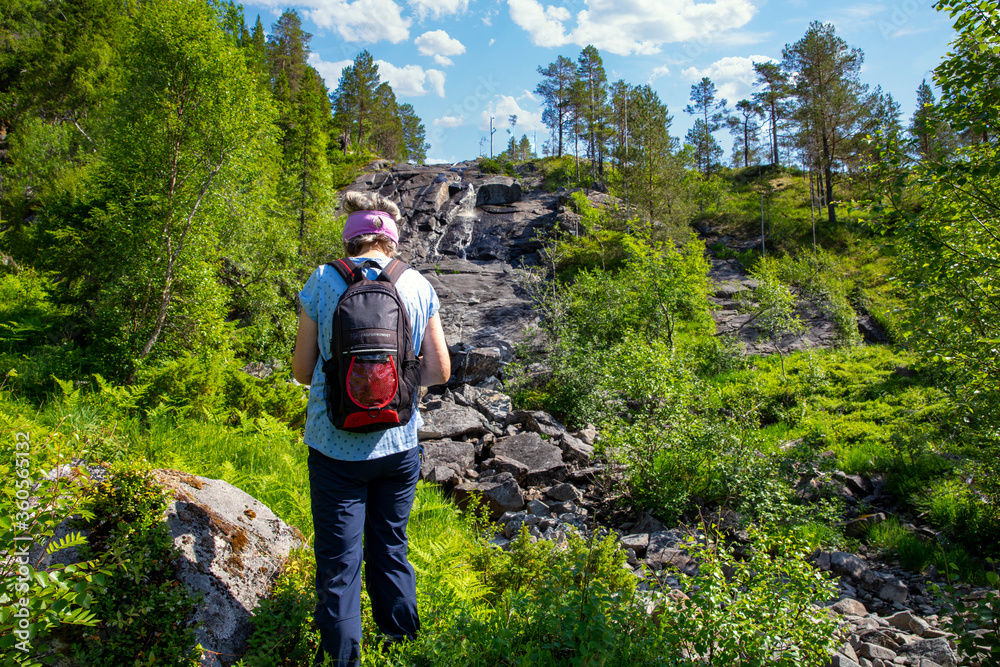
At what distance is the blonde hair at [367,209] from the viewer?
2787mm

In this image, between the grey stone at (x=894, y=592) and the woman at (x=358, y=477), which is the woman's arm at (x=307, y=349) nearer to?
the woman at (x=358, y=477)

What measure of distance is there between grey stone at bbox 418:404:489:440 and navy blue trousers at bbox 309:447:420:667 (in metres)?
7.35

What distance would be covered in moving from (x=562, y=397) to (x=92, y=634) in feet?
36.0

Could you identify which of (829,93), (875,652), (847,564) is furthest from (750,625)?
(829,93)

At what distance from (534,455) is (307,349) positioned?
7150 millimetres

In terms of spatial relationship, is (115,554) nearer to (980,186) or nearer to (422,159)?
(980,186)

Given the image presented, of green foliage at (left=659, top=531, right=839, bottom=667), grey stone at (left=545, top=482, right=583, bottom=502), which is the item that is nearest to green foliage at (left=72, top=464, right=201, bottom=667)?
green foliage at (left=659, top=531, right=839, bottom=667)

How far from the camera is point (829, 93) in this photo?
3338 centimetres

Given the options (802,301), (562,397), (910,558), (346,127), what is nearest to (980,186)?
(910,558)

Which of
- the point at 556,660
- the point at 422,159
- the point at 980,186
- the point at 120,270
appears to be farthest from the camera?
the point at 422,159

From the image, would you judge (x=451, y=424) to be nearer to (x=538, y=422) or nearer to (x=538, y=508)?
(x=538, y=422)

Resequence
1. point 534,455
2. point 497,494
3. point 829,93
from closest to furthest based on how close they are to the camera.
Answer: point 497,494 < point 534,455 < point 829,93

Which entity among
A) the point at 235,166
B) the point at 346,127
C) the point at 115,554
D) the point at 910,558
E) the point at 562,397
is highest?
the point at 346,127

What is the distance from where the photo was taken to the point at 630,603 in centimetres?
301
